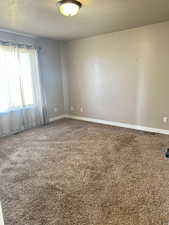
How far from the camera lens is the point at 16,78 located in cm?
414

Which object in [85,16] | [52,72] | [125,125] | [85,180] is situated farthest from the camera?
[52,72]

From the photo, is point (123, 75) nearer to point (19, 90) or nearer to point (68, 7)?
point (68, 7)

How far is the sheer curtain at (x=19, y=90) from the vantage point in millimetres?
3936

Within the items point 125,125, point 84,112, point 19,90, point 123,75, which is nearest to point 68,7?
point 123,75

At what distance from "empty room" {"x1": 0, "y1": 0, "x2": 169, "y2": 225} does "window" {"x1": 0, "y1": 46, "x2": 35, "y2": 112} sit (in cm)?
2

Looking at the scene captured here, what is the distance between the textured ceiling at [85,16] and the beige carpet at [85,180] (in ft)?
7.78

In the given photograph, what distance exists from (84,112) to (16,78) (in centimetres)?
215

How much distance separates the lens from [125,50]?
4062 mm

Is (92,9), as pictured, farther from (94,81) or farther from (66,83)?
(66,83)

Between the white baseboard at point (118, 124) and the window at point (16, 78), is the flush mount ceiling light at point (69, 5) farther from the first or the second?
the white baseboard at point (118, 124)

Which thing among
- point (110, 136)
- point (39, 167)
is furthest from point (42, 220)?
point (110, 136)

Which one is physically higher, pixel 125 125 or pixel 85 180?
pixel 125 125

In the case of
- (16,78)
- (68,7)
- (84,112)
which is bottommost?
(84,112)

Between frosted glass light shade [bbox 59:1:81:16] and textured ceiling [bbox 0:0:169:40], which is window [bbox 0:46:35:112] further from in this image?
frosted glass light shade [bbox 59:1:81:16]
